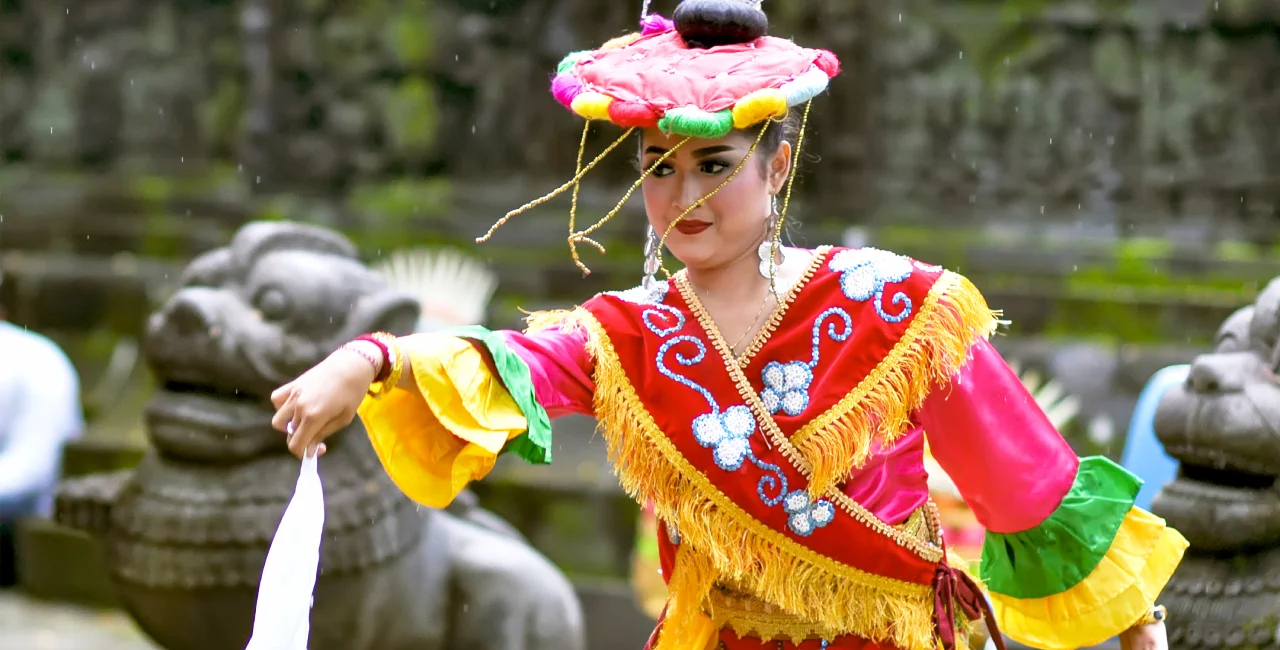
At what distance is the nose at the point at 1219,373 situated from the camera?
3.41 metres

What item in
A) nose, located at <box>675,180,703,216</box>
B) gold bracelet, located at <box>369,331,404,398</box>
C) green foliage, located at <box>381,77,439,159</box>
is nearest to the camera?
gold bracelet, located at <box>369,331,404,398</box>

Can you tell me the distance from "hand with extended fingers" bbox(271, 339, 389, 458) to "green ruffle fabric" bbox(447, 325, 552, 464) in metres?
0.21

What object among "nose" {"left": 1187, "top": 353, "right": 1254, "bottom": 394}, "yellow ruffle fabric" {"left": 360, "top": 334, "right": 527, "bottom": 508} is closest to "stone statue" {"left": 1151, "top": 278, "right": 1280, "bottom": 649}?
"nose" {"left": 1187, "top": 353, "right": 1254, "bottom": 394}

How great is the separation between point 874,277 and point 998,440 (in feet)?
1.08

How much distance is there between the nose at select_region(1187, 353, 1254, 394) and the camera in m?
3.41

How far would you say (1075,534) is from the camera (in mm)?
2609

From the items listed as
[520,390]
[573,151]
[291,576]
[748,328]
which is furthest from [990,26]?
[291,576]

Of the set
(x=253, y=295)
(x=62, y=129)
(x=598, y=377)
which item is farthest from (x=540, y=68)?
(x=598, y=377)

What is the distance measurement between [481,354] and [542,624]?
1687 millimetres

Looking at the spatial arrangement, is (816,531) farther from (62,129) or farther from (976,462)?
(62,129)

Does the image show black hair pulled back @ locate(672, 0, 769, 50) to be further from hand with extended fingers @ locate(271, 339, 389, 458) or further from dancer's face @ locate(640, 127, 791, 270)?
hand with extended fingers @ locate(271, 339, 389, 458)

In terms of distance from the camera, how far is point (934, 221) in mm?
6246

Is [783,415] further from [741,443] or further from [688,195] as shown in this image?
[688,195]

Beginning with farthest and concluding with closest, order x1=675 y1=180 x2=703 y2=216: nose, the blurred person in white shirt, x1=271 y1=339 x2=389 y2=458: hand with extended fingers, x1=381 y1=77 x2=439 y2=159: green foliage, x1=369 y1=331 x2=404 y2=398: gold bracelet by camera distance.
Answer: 1. x1=381 y1=77 x2=439 y2=159: green foliage
2. the blurred person in white shirt
3. x1=675 y1=180 x2=703 y2=216: nose
4. x1=369 y1=331 x2=404 y2=398: gold bracelet
5. x1=271 y1=339 x2=389 y2=458: hand with extended fingers
